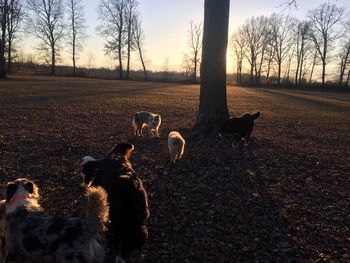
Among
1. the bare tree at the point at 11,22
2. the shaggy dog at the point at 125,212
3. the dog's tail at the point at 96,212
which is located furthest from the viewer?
the bare tree at the point at 11,22

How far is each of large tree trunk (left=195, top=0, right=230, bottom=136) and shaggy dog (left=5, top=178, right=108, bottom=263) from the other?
8221 mm

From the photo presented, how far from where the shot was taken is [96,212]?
12.7ft

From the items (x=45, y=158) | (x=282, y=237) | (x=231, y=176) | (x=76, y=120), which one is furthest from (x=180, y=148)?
(x=76, y=120)

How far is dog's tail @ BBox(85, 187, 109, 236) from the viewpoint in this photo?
3834 mm

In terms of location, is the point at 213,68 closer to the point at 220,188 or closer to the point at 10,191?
the point at 220,188

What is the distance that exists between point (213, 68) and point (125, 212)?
320 inches

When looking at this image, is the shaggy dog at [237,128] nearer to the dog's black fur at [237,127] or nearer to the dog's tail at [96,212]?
the dog's black fur at [237,127]

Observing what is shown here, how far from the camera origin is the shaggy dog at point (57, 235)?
369cm

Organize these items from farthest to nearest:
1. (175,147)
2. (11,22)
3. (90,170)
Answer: (11,22) < (175,147) < (90,170)

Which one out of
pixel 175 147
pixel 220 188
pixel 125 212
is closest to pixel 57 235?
pixel 125 212

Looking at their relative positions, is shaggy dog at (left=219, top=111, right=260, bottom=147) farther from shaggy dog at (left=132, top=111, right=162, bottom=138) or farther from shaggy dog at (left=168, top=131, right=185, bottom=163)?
shaggy dog at (left=168, top=131, right=185, bottom=163)

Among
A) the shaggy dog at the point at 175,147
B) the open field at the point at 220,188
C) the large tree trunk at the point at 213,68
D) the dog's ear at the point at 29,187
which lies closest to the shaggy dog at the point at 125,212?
the open field at the point at 220,188

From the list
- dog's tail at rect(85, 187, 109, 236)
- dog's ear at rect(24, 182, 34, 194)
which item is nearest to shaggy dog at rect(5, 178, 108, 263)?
dog's tail at rect(85, 187, 109, 236)

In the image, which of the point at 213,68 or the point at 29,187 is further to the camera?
the point at 213,68
